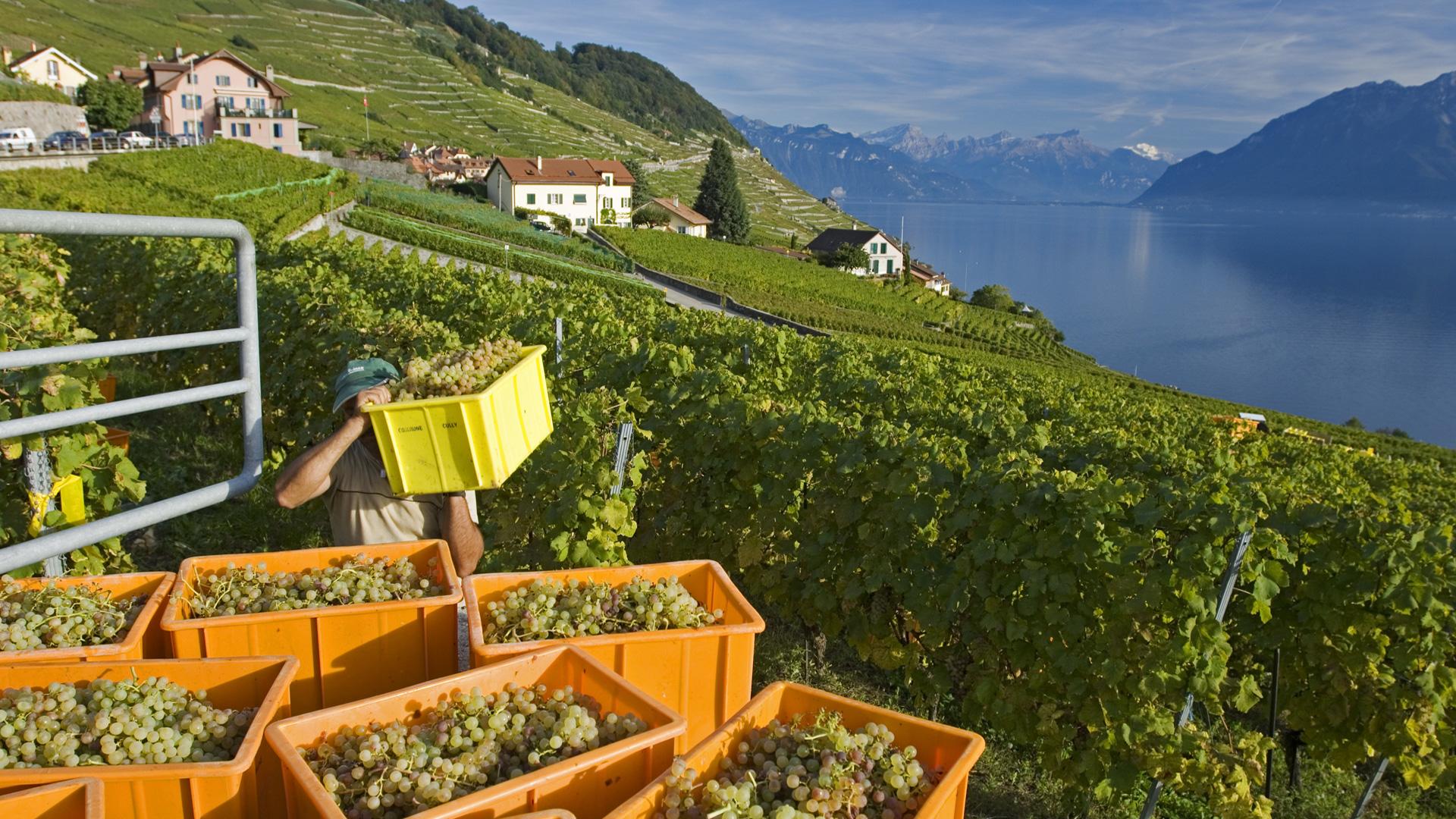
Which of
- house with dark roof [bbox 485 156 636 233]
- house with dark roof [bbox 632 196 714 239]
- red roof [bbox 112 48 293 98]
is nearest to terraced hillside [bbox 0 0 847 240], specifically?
red roof [bbox 112 48 293 98]

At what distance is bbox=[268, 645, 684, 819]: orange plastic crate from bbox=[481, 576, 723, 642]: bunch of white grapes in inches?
9.8

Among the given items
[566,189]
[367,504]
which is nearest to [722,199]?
[566,189]

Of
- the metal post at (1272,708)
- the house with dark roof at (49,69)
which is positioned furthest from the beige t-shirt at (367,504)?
the house with dark roof at (49,69)

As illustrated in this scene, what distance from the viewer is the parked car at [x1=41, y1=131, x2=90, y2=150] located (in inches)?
1751

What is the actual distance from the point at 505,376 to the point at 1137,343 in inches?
4846

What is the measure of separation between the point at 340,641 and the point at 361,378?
1.34m

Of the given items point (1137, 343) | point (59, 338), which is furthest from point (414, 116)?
point (59, 338)

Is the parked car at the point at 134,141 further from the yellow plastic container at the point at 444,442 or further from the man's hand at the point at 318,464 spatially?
the yellow plastic container at the point at 444,442

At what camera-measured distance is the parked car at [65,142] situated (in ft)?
146

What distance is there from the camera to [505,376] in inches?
124

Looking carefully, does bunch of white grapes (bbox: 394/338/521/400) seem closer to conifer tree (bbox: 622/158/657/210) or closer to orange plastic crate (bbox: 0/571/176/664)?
orange plastic crate (bbox: 0/571/176/664)

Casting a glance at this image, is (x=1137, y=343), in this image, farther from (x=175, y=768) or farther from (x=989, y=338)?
(x=175, y=768)

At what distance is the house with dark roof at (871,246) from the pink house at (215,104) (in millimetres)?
50756

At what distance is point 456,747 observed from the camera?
6.74 ft
